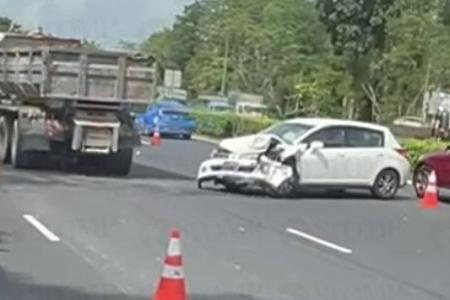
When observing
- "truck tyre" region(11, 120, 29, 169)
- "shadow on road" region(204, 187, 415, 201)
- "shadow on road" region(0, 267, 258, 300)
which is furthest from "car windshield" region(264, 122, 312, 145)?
"shadow on road" region(0, 267, 258, 300)

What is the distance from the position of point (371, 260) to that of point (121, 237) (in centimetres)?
302

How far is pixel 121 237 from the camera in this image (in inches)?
580

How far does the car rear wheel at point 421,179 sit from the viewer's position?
24.7 meters

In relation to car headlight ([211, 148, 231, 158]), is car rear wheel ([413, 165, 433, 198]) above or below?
below

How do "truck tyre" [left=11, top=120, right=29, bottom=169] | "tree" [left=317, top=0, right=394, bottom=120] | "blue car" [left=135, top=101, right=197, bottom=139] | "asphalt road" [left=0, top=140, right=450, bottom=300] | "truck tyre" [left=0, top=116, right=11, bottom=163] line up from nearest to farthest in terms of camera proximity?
"asphalt road" [left=0, top=140, right=450, bottom=300]
"truck tyre" [left=11, top=120, right=29, bottom=169]
"truck tyre" [left=0, top=116, right=11, bottom=163]
"blue car" [left=135, top=101, right=197, bottom=139]
"tree" [left=317, top=0, right=394, bottom=120]

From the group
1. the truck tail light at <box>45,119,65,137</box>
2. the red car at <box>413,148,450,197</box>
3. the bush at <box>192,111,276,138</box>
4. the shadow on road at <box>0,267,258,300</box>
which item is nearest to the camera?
the shadow on road at <box>0,267,258,300</box>

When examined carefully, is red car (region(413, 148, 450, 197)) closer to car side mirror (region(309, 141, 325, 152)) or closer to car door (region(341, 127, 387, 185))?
car door (region(341, 127, 387, 185))

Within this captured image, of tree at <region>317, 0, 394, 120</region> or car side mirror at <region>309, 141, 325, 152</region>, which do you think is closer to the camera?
car side mirror at <region>309, 141, 325, 152</region>

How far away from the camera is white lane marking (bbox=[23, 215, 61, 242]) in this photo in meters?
14.3

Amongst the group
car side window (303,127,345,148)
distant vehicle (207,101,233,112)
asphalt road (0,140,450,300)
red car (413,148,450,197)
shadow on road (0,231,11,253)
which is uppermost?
distant vehicle (207,101,233,112)

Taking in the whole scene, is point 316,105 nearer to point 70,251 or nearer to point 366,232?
point 366,232

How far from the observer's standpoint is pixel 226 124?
180 feet

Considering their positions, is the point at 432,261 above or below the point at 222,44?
below

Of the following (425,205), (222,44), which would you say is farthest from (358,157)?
(222,44)
